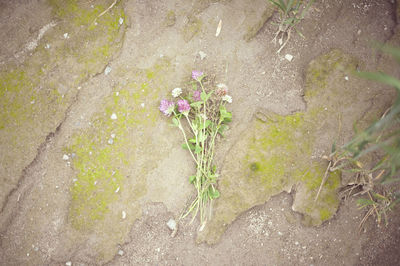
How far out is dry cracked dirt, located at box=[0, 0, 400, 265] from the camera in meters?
1.92

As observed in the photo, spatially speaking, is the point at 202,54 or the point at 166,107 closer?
the point at 166,107

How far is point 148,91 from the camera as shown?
1987 millimetres

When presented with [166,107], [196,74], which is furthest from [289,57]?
[166,107]

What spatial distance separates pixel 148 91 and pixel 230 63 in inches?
24.9

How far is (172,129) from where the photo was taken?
6.45 ft

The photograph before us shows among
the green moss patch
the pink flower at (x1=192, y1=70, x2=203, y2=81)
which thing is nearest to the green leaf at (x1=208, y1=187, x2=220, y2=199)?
the green moss patch

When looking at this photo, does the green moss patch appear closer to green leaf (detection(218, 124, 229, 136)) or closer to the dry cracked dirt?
the dry cracked dirt

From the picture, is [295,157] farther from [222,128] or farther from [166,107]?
[166,107]

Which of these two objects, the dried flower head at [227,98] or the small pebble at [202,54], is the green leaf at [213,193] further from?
the small pebble at [202,54]

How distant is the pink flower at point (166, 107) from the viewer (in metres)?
1.83

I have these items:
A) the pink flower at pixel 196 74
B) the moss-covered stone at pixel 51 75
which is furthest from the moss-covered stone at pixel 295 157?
the moss-covered stone at pixel 51 75

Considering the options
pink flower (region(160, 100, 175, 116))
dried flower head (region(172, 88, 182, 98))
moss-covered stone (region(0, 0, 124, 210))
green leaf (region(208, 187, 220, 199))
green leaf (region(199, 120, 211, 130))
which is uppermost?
moss-covered stone (region(0, 0, 124, 210))

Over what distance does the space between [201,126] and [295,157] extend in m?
0.71

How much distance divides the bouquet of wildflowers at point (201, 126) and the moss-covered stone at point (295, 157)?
119 millimetres
